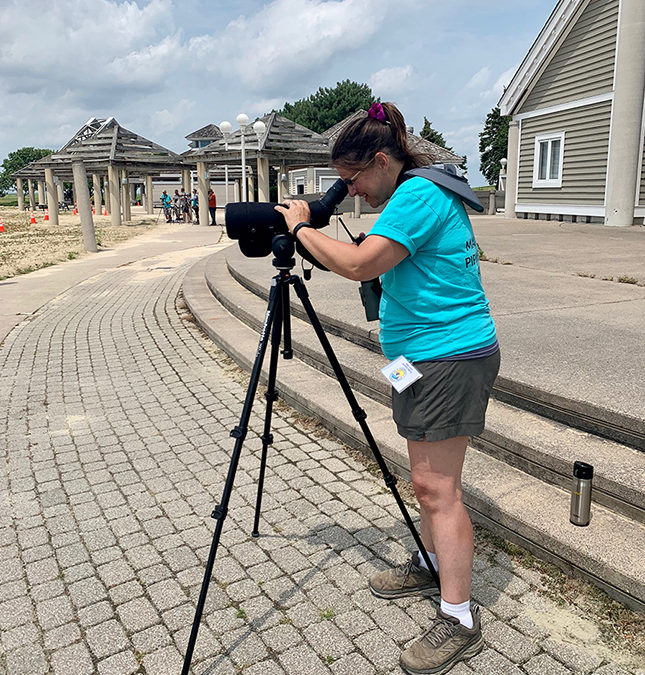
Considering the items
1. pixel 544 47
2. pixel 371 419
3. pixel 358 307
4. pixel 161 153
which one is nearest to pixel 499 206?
pixel 544 47

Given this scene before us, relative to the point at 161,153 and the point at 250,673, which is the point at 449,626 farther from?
the point at 161,153

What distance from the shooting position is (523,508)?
2912 millimetres

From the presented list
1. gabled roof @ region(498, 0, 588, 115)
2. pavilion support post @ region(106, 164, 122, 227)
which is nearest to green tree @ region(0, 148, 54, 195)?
pavilion support post @ region(106, 164, 122, 227)

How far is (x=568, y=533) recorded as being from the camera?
8.76 ft

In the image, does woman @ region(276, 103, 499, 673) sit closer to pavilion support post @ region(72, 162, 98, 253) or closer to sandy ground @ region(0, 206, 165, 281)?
sandy ground @ region(0, 206, 165, 281)

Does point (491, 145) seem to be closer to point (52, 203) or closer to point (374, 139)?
point (52, 203)

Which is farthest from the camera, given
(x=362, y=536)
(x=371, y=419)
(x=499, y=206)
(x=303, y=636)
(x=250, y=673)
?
(x=499, y=206)

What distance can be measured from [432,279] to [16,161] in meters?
127

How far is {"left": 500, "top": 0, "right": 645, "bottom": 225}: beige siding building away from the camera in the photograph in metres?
15.4

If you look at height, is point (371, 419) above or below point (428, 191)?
below

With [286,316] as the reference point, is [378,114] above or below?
above

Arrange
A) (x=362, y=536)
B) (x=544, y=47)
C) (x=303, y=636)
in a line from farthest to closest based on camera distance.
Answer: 1. (x=544, y=47)
2. (x=362, y=536)
3. (x=303, y=636)

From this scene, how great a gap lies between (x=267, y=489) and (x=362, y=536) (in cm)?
79

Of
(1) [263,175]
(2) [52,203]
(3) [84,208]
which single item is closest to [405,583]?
(3) [84,208]
